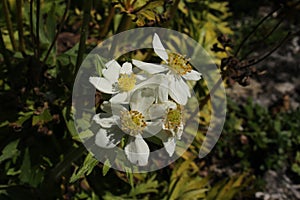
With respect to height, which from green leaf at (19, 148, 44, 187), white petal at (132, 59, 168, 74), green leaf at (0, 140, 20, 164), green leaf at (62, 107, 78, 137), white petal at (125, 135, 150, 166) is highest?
white petal at (132, 59, 168, 74)

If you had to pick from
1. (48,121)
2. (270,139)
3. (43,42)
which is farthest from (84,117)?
(270,139)

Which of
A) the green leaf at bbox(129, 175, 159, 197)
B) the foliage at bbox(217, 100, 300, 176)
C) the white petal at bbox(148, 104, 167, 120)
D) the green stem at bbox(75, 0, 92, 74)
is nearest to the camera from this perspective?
the white petal at bbox(148, 104, 167, 120)

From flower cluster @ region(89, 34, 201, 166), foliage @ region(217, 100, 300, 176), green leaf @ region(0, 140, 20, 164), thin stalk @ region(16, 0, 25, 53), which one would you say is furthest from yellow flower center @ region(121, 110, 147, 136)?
foliage @ region(217, 100, 300, 176)

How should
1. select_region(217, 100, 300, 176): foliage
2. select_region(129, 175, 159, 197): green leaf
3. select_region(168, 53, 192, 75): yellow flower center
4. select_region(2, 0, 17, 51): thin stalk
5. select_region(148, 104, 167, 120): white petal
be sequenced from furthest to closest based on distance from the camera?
select_region(217, 100, 300, 176): foliage
select_region(129, 175, 159, 197): green leaf
select_region(2, 0, 17, 51): thin stalk
select_region(168, 53, 192, 75): yellow flower center
select_region(148, 104, 167, 120): white petal

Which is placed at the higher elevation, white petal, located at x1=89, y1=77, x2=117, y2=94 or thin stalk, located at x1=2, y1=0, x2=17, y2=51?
white petal, located at x1=89, y1=77, x2=117, y2=94

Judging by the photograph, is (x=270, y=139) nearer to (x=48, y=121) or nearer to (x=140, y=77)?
(x=48, y=121)

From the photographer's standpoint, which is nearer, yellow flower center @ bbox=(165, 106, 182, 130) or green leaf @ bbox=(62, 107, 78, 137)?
yellow flower center @ bbox=(165, 106, 182, 130)

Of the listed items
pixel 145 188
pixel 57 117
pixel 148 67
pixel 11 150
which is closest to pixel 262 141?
pixel 145 188

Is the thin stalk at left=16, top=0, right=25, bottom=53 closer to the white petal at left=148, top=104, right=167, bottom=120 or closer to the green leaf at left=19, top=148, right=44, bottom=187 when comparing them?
the green leaf at left=19, top=148, right=44, bottom=187
